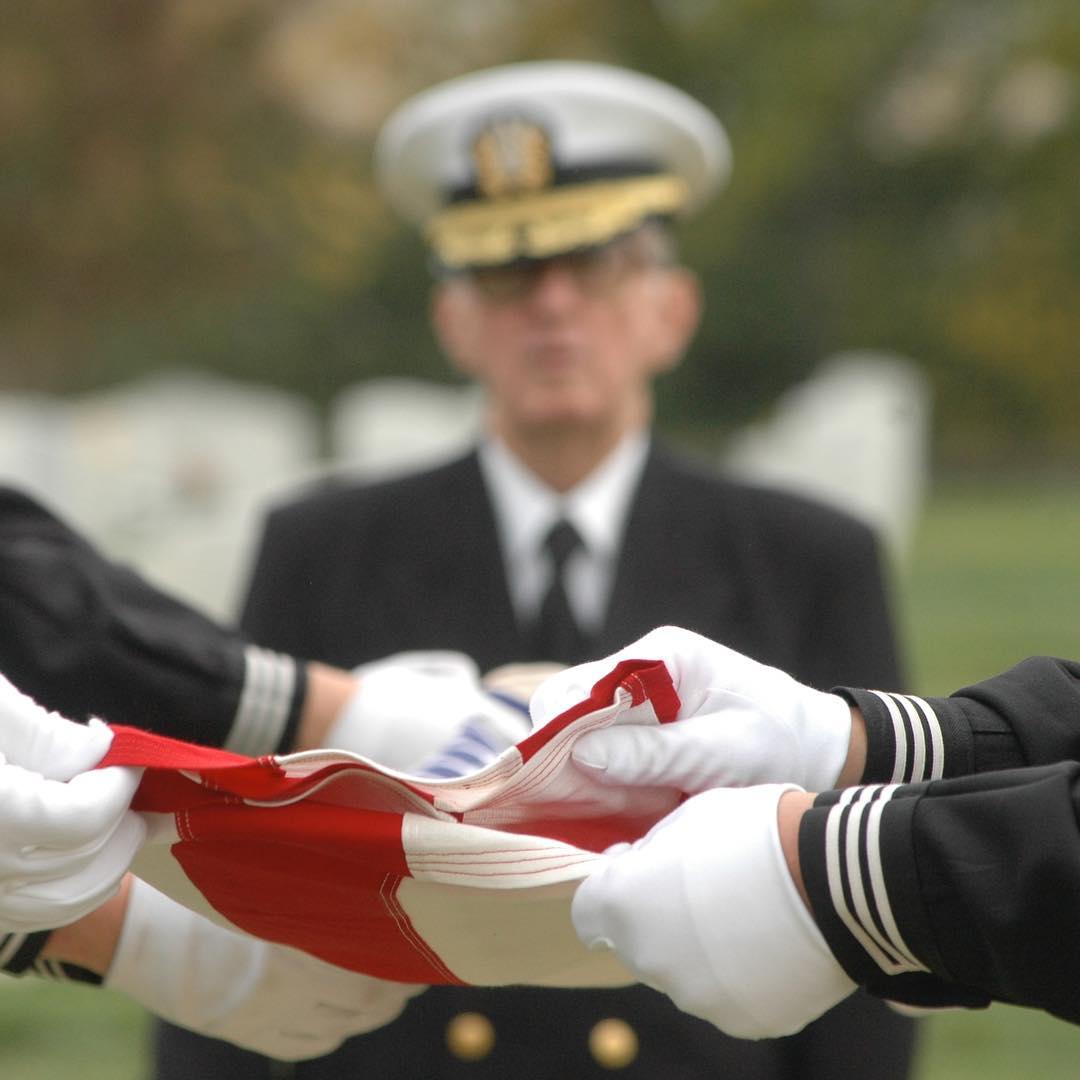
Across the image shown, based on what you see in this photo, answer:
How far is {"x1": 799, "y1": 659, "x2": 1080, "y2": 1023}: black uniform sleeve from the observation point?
5.14 feet

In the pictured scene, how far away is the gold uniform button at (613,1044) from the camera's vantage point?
2.81 meters

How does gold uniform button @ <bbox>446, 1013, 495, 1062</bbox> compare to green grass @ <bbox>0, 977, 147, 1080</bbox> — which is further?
green grass @ <bbox>0, 977, 147, 1080</bbox>

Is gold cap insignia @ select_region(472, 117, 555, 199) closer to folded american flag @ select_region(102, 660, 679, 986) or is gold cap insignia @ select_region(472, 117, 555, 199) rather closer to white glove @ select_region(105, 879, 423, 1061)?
white glove @ select_region(105, 879, 423, 1061)

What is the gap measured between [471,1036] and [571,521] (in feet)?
2.69

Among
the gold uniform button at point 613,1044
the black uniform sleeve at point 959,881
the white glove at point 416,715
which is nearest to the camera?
the black uniform sleeve at point 959,881

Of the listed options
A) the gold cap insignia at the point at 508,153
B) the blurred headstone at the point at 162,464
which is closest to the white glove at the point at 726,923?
the gold cap insignia at the point at 508,153

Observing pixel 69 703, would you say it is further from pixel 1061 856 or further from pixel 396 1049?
pixel 1061 856

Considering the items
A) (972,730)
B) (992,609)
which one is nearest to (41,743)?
(972,730)

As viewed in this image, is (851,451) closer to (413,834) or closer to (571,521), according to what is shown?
(571,521)

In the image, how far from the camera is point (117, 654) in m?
2.43

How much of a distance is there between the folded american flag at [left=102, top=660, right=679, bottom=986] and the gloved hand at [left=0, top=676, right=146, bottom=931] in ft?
0.12

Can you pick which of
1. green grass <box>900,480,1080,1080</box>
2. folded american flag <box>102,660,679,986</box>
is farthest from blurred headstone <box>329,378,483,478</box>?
folded american flag <box>102,660,679,986</box>

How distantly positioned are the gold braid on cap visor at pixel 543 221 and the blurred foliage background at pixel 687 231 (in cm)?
1111

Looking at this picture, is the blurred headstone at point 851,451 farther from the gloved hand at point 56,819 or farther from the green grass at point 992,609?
the gloved hand at point 56,819
